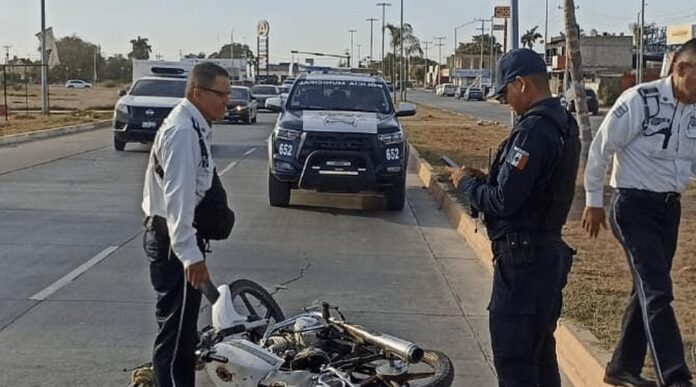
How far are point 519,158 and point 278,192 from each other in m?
9.65

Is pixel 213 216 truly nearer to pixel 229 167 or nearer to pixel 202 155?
pixel 202 155

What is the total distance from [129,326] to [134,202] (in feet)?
23.7

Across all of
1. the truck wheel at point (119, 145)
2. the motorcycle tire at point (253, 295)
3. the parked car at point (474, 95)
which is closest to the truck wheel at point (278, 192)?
the motorcycle tire at point (253, 295)

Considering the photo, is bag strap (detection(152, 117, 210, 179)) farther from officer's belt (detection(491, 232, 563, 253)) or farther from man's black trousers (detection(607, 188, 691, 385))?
man's black trousers (detection(607, 188, 691, 385))

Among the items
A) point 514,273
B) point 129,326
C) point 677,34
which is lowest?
point 129,326

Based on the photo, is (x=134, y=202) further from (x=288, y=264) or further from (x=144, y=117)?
(x=144, y=117)

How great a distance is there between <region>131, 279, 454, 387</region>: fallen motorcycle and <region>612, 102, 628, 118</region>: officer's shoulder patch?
61.5 inches

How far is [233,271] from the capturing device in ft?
30.8

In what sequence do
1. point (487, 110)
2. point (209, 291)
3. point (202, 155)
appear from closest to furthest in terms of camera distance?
point (202, 155), point (209, 291), point (487, 110)

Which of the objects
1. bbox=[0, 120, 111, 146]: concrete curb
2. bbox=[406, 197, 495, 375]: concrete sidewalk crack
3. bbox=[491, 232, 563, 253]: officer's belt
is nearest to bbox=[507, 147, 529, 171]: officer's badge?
bbox=[491, 232, 563, 253]: officer's belt

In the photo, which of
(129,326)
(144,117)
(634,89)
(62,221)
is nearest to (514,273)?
(634,89)

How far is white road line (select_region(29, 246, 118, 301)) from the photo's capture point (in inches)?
324

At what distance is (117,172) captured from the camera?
18.8 meters

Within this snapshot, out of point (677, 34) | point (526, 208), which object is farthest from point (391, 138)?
point (677, 34)
